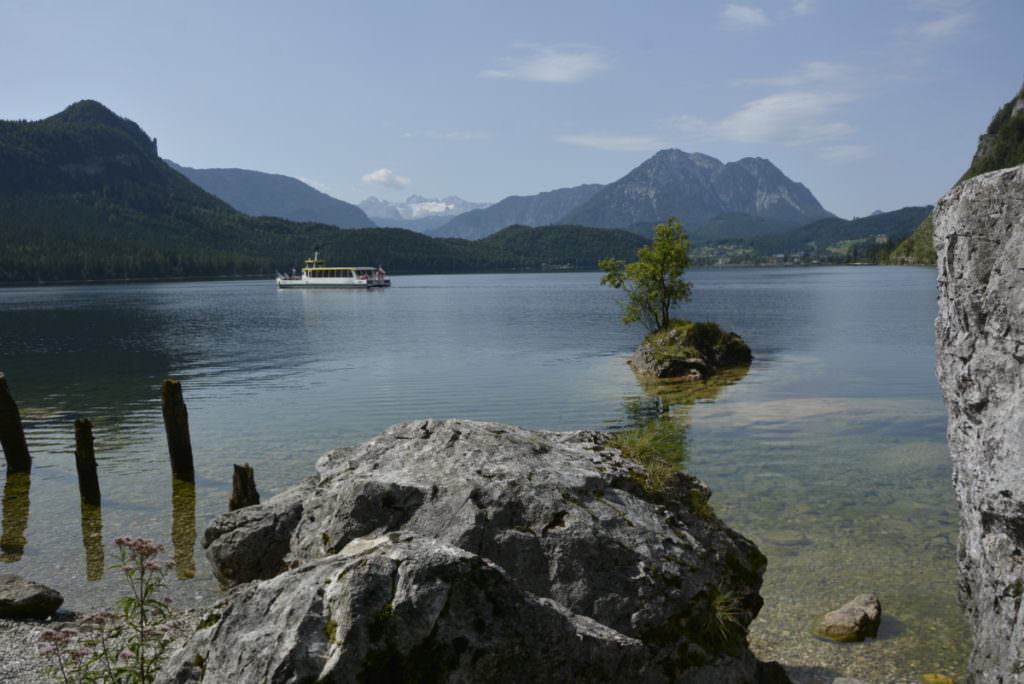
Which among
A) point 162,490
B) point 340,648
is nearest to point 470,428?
point 340,648

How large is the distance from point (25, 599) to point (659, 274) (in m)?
46.3

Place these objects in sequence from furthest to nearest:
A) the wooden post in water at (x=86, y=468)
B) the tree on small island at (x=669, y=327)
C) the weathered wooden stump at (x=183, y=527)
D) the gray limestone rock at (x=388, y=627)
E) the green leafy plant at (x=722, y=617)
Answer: the tree on small island at (x=669, y=327) → the wooden post in water at (x=86, y=468) → the weathered wooden stump at (x=183, y=527) → the green leafy plant at (x=722, y=617) → the gray limestone rock at (x=388, y=627)

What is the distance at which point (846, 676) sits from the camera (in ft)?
33.2

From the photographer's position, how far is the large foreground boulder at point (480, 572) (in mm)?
5367

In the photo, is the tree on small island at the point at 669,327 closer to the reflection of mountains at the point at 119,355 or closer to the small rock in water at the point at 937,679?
the reflection of mountains at the point at 119,355

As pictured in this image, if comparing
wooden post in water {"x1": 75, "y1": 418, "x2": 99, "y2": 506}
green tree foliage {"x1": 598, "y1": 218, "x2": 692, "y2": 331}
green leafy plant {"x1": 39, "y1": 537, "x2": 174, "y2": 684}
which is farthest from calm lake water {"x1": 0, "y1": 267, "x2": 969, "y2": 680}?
green tree foliage {"x1": 598, "y1": 218, "x2": 692, "y2": 331}

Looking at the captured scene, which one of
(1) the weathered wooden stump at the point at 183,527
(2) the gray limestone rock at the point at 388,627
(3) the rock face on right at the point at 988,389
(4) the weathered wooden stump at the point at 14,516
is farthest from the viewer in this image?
(4) the weathered wooden stump at the point at 14,516

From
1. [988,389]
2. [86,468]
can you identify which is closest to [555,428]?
[86,468]

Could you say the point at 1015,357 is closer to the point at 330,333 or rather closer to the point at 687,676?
the point at 687,676

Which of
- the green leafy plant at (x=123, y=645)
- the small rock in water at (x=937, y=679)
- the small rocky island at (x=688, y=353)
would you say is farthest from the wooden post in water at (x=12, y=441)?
the small rocky island at (x=688, y=353)

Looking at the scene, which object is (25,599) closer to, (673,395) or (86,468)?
(86,468)

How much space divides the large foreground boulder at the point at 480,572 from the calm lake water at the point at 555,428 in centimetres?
294

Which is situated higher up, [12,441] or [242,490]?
[12,441]

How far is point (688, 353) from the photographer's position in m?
46.5
